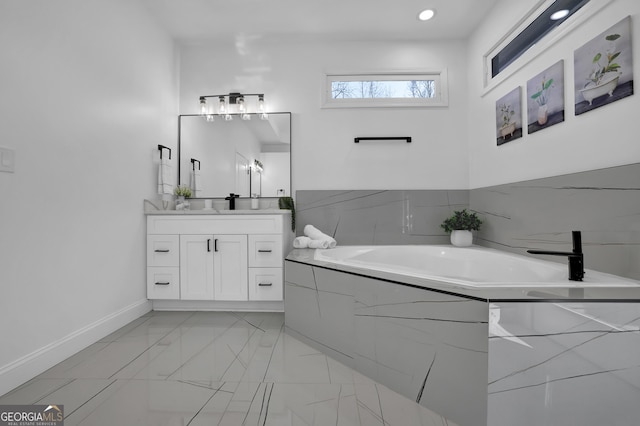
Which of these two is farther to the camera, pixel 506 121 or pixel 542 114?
pixel 506 121

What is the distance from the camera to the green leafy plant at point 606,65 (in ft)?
4.71

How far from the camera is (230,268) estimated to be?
2447mm

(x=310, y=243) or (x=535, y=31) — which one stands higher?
(x=535, y=31)

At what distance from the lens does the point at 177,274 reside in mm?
2463

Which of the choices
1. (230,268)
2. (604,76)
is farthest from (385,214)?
(604,76)

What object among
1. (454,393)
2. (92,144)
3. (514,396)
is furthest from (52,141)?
(514,396)

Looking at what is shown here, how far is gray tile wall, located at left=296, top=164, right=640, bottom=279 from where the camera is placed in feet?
4.63

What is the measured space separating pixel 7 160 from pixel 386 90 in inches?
111

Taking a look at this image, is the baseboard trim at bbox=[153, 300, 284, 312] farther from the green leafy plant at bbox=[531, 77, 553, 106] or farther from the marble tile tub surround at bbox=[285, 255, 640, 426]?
the green leafy plant at bbox=[531, 77, 553, 106]

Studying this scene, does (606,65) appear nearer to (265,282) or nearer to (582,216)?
(582,216)

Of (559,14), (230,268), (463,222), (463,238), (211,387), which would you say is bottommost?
(211,387)

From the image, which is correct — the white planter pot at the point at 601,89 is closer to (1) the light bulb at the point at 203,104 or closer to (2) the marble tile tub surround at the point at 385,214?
(2) the marble tile tub surround at the point at 385,214

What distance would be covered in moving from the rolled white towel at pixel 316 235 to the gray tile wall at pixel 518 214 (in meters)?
0.23

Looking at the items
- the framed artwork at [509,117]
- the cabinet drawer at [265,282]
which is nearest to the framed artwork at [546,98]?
the framed artwork at [509,117]
